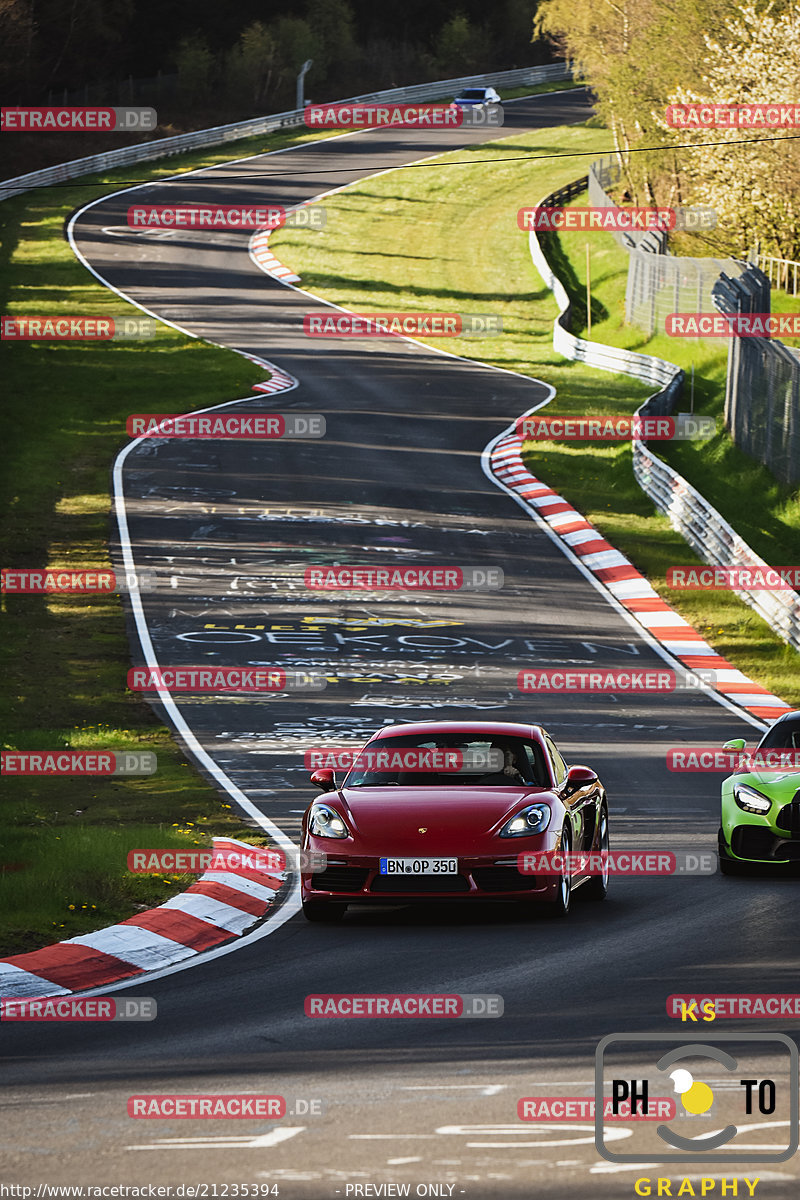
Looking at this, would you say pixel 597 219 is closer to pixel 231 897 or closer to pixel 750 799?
pixel 750 799

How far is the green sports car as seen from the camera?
503 inches

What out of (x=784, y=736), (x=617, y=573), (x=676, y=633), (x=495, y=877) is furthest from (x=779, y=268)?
(x=495, y=877)

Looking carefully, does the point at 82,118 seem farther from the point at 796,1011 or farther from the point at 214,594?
the point at 796,1011

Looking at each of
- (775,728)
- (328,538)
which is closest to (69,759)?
(775,728)

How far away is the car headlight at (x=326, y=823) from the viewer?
11.1m

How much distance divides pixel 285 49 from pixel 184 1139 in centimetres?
9949

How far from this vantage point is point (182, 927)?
10.6 metres

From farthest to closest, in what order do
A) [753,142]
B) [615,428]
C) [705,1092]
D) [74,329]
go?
1. [753,142]
2. [74,329]
3. [615,428]
4. [705,1092]

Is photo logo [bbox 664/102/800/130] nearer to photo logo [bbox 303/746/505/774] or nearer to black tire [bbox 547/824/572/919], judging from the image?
photo logo [bbox 303/746/505/774]

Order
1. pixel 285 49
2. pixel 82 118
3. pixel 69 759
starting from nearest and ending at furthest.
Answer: pixel 69 759 → pixel 82 118 → pixel 285 49

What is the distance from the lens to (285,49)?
99.8 metres

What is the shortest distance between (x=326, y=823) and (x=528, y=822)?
1.31m

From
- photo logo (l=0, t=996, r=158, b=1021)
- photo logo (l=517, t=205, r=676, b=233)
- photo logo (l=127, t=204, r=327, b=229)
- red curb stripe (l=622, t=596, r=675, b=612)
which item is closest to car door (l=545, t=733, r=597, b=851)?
photo logo (l=0, t=996, r=158, b=1021)

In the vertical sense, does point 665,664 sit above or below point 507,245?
below
